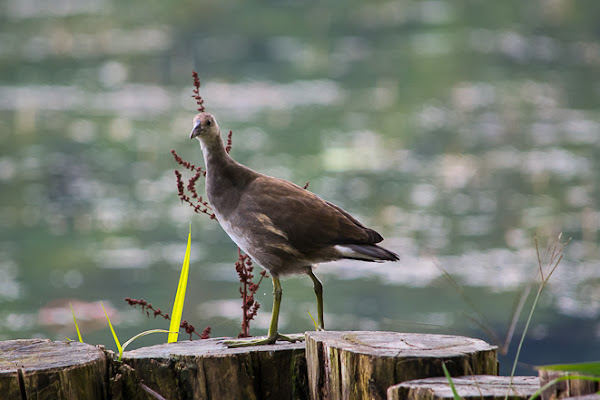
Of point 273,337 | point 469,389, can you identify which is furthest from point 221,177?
point 469,389

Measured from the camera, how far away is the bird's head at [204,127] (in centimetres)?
338

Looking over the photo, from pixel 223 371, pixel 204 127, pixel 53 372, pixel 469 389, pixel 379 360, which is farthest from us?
pixel 204 127

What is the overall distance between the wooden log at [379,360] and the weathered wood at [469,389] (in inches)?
3.7

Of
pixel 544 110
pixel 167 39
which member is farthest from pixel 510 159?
pixel 167 39

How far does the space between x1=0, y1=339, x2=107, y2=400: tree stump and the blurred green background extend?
3.76m

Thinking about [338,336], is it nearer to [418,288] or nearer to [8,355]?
[8,355]

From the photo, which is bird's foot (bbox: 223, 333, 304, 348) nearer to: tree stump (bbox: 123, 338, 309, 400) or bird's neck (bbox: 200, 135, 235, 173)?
tree stump (bbox: 123, 338, 309, 400)

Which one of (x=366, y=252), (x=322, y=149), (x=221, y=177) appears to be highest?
(x=322, y=149)

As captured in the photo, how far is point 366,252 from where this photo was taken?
321 centimetres

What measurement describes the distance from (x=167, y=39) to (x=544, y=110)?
5.92 m

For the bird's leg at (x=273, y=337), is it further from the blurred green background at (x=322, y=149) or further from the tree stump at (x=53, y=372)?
the blurred green background at (x=322, y=149)

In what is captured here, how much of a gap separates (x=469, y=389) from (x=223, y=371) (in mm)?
923

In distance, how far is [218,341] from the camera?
3.44 m

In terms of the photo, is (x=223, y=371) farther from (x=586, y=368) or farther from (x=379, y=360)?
(x=586, y=368)
